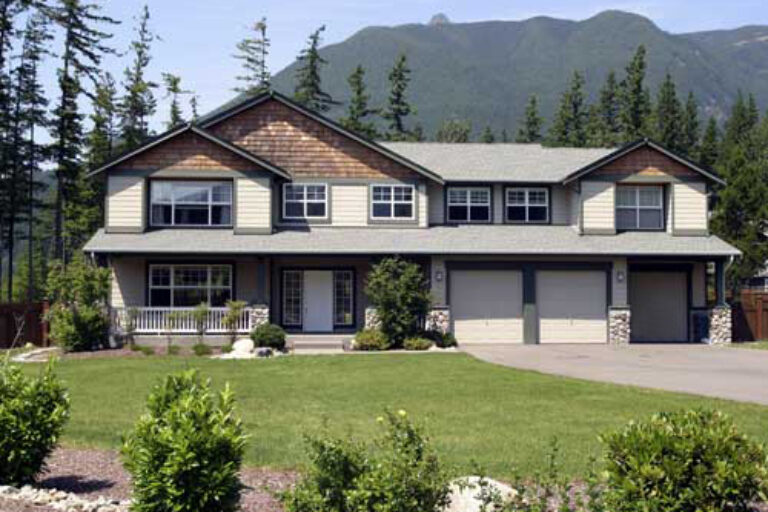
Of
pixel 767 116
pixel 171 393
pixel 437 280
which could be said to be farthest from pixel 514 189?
pixel 767 116

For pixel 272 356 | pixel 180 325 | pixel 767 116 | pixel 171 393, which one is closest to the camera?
pixel 171 393

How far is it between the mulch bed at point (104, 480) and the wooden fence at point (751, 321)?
25878 mm

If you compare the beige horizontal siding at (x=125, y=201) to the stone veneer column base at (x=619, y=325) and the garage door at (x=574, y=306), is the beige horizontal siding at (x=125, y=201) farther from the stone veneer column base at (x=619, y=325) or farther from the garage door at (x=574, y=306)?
the stone veneer column base at (x=619, y=325)

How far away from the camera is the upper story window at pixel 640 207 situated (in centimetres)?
3045

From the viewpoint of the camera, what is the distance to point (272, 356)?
80.9 ft

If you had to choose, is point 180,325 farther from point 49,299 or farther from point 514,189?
point 514,189

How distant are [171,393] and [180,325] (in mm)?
20868

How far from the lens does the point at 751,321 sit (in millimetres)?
31219

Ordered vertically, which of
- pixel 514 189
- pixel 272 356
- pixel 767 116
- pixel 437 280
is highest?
pixel 767 116

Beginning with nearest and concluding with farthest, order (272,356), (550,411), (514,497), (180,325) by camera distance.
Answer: (514,497), (550,411), (272,356), (180,325)

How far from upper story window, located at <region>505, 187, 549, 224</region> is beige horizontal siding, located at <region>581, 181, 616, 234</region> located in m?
1.72

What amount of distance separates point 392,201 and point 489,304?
4950mm

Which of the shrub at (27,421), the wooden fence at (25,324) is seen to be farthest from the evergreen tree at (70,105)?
the shrub at (27,421)

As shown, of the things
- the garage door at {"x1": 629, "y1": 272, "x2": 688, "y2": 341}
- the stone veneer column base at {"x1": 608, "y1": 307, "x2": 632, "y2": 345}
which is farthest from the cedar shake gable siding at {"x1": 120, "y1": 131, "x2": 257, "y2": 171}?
the garage door at {"x1": 629, "y1": 272, "x2": 688, "y2": 341}
